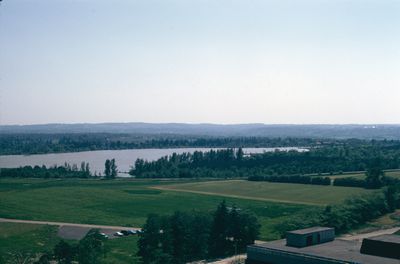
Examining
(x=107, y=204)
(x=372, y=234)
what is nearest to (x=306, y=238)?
(x=372, y=234)

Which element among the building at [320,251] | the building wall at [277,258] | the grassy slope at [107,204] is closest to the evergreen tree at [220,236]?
the grassy slope at [107,204]

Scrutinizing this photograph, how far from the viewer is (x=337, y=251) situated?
29.5 m

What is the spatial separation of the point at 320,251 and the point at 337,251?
95 centimetres

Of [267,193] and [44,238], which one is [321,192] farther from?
[44,238]

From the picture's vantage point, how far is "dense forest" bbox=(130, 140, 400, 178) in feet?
278

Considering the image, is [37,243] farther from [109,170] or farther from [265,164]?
[265,164]

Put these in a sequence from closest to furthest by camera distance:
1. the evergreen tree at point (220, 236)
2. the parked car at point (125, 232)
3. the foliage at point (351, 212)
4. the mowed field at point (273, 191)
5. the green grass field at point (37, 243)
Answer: the green grass field at point (37, 243) → the evergreen tree at point (220, 236) → the parked car at point (125, 232) → the foliage at point (351, 212) → the mowed field at point (273, 191)

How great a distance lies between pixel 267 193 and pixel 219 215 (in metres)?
28.1

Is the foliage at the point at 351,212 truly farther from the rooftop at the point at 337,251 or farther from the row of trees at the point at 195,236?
the rooftop at the point at 337,251

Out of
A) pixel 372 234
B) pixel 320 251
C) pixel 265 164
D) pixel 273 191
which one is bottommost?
pixel 372 234

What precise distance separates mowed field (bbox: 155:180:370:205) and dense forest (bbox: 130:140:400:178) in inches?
295

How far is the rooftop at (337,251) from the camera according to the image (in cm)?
2760

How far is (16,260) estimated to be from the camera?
34.0 m

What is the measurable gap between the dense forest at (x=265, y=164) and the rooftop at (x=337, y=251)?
46.9 metres
